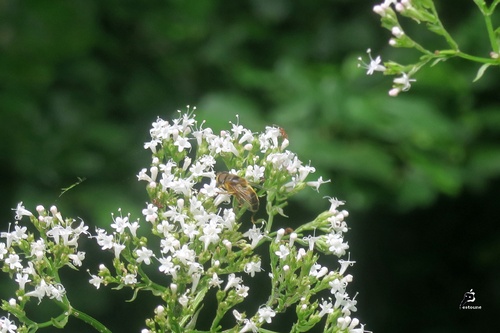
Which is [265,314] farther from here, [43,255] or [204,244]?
[43,255]

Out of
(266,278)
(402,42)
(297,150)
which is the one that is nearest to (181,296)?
(402,42)

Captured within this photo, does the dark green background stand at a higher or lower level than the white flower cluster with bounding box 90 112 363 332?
higher

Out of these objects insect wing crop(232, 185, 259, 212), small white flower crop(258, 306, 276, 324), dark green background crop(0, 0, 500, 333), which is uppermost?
dark green background crop(0, 0, 500, 333)

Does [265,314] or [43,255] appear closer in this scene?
[265,314]

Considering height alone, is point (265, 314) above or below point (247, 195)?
below

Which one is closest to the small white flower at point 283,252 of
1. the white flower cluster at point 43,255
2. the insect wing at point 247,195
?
the insect wing at point 247,195

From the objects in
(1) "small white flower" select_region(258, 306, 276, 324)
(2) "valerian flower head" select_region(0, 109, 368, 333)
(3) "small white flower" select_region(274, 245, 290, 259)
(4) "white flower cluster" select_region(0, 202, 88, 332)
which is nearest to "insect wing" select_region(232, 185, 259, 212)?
(2) "valerian flower head" select_region(0, 109, 368, 333)

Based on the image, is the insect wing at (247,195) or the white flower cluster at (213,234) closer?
the white flower cluster at (213,234)

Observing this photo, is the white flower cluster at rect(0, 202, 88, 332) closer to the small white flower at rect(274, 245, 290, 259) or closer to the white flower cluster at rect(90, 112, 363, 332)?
the white flower cluster at rect(90, 112, 363, 332)

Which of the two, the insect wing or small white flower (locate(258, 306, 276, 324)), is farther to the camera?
the insect wing

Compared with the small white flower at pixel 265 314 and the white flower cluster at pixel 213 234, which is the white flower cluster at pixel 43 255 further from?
the small white flower at pixel 265 314

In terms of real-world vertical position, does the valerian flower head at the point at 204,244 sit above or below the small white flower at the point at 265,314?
above

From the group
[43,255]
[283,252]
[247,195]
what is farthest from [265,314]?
[43,255]
